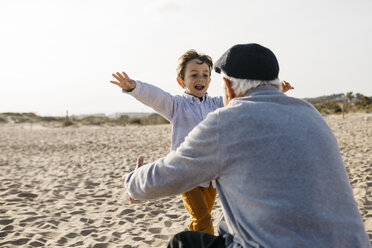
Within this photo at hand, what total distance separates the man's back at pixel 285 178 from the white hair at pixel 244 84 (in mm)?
150

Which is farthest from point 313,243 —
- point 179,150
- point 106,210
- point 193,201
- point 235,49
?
point 106,210

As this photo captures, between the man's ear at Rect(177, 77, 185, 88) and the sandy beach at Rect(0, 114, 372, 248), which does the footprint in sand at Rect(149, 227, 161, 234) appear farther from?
the man's ear at Rect(177, 77, 185, 88)

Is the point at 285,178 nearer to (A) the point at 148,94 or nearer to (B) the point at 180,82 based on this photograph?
(A) the point at 148,94

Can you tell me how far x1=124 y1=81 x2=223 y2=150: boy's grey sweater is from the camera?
2.80 metres

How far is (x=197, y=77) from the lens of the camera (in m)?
3.07

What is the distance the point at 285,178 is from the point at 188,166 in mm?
408

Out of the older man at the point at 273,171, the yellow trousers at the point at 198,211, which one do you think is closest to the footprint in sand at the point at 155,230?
the yellow trousers at the point at 198,211

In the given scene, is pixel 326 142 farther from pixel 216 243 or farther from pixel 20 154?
pixel 20 154

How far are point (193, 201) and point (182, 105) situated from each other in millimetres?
864

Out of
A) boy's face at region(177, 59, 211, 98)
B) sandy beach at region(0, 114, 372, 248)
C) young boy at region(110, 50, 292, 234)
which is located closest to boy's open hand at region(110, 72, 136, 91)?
young boy at region(110, 50, 292, 234)

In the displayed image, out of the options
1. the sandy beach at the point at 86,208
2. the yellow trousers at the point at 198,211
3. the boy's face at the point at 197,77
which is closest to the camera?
the yellow trousers at the point at 198,211

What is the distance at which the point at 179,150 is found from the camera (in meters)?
1.51

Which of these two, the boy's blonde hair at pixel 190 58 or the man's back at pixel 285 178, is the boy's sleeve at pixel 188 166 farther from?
the boy's blonde hair at pixel 190 58

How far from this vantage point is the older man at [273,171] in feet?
4.35
